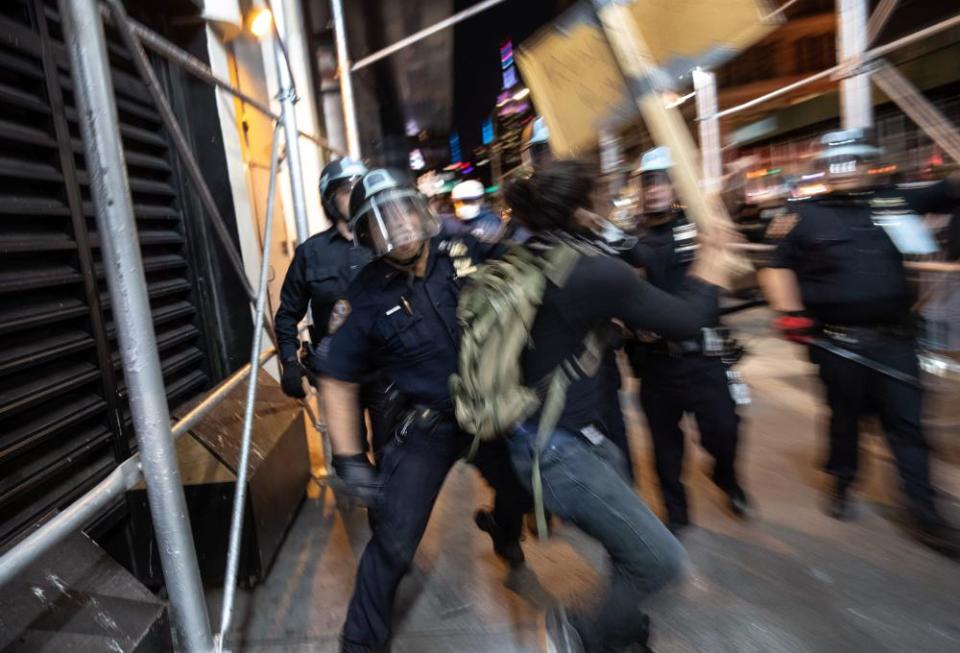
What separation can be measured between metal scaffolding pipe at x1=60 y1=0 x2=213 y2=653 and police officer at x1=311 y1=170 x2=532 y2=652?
0.59m

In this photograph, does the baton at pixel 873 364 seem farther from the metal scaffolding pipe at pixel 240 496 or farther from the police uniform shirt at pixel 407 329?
the metal scaffolding pipe at pixel 240 496

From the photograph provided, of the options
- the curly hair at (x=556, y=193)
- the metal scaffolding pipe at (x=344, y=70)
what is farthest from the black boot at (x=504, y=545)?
the metal scaffolding pipe at (x=344, y=70)

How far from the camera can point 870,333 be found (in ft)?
9.39

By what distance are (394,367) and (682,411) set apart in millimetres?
1677

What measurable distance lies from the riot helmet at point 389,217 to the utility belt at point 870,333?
6.86ft

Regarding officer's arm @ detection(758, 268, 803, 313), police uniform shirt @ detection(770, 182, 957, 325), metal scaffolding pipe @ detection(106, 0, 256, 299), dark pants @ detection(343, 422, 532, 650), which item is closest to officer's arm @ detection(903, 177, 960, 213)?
police uniform shirt @ detection(770, 182, 957, 325)

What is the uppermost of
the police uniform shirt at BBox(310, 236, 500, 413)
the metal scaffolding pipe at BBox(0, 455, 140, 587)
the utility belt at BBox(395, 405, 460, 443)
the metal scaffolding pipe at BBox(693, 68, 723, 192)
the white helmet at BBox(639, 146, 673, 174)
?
the metal scaffolding pipe at BBox(693, 68, 723, 192)

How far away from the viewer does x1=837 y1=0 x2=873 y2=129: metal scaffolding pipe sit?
4.06 meters

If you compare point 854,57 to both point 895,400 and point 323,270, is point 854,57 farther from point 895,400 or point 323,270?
point 323,270

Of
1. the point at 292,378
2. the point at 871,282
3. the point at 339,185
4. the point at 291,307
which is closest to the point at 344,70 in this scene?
the point at 339,185

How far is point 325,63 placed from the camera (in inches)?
405

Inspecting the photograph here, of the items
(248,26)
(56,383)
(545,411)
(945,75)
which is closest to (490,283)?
(545,411)

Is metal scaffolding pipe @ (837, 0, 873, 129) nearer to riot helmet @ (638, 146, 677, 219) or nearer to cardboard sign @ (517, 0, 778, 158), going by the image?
riot helmet @ (638, 146, 677, 219)

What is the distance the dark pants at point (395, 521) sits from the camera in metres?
2.22
